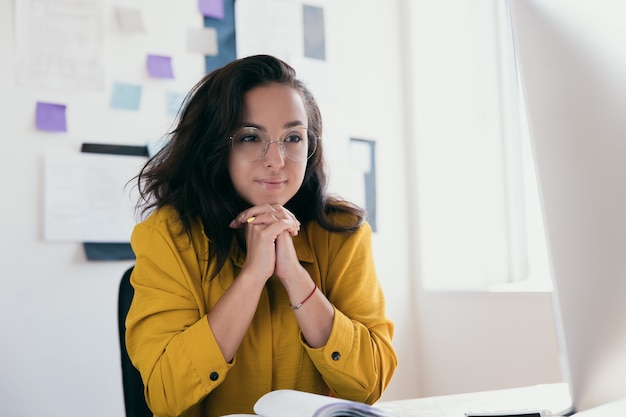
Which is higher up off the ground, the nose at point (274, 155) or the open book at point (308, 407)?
the nose at point (274, 155)

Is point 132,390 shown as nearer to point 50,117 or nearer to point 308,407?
point 308,407

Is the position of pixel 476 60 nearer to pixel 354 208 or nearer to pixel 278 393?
pixel 354 208

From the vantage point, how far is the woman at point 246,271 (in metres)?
1.12

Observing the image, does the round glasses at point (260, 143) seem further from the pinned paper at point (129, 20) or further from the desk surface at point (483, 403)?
the pinned paper at point (129, 20)

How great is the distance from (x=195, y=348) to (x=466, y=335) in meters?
1.69

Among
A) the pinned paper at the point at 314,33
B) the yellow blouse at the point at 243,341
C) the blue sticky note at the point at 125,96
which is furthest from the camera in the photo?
the pinned paper at the point at 314,33

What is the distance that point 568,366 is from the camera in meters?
0.67

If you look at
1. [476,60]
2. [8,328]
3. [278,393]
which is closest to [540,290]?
[476,60]

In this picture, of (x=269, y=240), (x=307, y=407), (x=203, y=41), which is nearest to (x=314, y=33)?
(x=203, y=41)

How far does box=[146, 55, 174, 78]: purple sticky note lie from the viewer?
7.81ft

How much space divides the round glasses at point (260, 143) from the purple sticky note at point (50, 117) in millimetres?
1160

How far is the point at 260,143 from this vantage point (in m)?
1.27

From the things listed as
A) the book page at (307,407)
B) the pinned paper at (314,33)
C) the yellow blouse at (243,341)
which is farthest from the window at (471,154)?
the book page at (307,407)

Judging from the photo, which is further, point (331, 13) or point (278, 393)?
point (331, 13)
